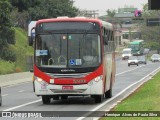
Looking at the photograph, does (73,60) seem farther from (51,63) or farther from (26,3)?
(26,3)

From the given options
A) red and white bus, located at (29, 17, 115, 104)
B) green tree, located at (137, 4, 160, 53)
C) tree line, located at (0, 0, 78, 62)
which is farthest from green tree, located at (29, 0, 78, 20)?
green tree, located at (137, 4, 160, 53)

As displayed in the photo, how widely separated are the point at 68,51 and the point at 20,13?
2257 inches

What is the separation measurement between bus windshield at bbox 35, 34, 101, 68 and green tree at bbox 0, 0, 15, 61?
3131 cm

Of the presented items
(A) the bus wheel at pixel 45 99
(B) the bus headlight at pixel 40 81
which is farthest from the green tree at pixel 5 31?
(B) the bus headlight at pixel 40 81

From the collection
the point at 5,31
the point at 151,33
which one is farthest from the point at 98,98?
the point at 151,33

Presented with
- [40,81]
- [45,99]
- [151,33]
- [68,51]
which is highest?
[68,51]

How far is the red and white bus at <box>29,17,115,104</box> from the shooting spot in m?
22.5

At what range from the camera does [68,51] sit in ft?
74.5

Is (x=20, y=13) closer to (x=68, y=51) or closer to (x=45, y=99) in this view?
(x=45, y=99)

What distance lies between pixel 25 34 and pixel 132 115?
223ft

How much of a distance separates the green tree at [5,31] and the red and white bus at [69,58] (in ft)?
102

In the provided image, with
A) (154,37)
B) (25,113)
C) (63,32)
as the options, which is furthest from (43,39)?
(154,37)

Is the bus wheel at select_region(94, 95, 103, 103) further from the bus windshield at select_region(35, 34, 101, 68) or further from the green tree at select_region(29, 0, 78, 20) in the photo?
the green tree at select_region(29, 0, 78, 20)

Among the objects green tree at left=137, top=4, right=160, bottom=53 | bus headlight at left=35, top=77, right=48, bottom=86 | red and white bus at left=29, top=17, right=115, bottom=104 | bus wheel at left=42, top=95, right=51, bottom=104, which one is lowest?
green tree at left=137, top=4, right=160, bottom=53
